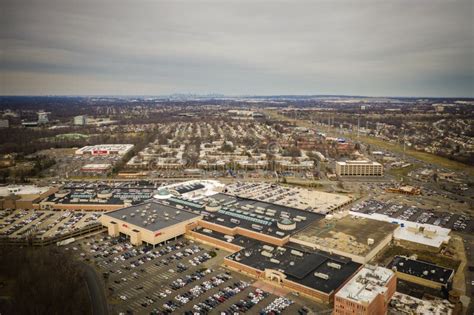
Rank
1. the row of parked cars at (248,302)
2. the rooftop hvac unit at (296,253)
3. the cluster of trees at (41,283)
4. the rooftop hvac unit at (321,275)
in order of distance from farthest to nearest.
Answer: the rooftop hvac unit at (296,253)
the rooftop hvac unit at (321,275)
the row of parked cars at (248,302)
the cluster of trees at (41,283)

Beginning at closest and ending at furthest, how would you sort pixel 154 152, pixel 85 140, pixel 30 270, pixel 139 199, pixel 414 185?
1. pixel 30 270
2. pixel 139 199
3. pixel 414 185
4. pixel 154 152
5. pixel 85 140

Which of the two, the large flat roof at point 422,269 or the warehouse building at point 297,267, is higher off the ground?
the warehouse building at point 297,267

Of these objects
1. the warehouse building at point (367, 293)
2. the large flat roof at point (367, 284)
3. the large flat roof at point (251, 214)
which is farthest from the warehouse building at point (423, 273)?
the large flat roof at point (251, 214)

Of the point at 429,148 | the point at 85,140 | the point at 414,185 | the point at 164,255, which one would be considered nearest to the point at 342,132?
the point at 429,148

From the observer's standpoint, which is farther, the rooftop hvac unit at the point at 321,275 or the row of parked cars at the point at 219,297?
the rooftop hvac unit at the point at 321,275

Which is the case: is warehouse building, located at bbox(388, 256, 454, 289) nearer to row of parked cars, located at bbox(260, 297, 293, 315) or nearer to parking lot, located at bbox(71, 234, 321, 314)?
parking lot, located at bbox(71, 234, 321, 314)

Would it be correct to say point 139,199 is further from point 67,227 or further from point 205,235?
point 205,235

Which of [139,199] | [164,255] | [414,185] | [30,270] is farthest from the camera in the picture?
[414,185]

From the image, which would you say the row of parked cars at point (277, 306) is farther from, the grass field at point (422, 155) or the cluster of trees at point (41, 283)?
the grass field at point (422, 155)
